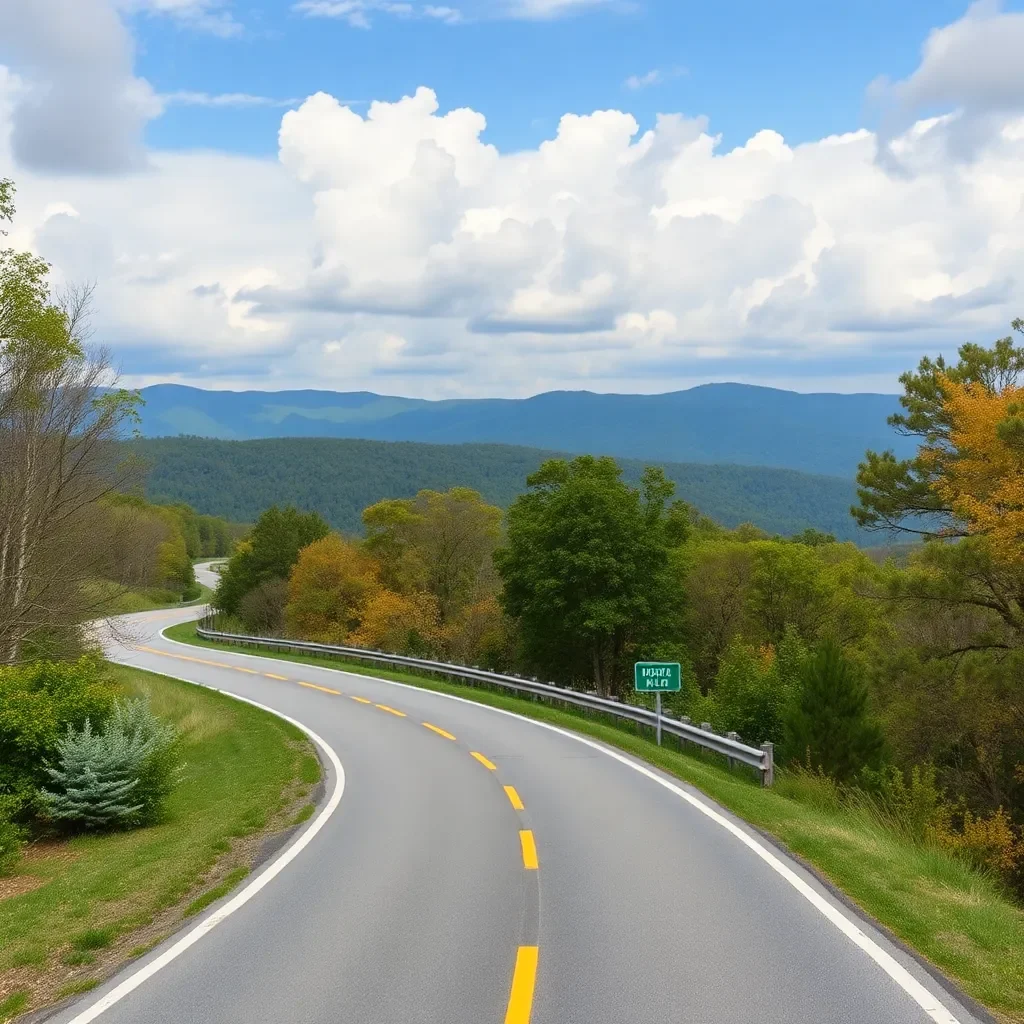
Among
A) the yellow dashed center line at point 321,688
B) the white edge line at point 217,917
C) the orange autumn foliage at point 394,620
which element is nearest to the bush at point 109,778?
the white edge line at point 217,917

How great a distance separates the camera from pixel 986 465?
23.7 meters

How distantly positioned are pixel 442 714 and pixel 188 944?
1733 centimetres

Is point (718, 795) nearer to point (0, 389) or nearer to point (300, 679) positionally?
point (0, 389)

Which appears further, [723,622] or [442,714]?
[723,622]

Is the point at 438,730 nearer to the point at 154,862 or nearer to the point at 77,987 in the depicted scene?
the point at 154,862

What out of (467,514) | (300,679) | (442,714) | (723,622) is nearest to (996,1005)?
(442,714)

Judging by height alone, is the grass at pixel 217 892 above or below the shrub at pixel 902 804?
above

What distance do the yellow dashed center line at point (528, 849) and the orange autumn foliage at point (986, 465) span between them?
14.8 m

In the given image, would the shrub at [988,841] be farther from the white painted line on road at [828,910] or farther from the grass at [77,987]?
the grass at [77,987]

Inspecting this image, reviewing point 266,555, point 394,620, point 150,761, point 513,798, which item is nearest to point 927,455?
point 513,798

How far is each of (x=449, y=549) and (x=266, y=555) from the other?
2597 centimetres

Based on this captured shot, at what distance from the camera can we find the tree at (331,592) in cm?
6528

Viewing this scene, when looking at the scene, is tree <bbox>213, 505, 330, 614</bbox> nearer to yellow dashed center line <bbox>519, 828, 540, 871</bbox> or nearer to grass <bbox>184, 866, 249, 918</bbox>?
yellow dashed center line <bbox>519, 828, 540, 871</bbox>

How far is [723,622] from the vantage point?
5494 cm
